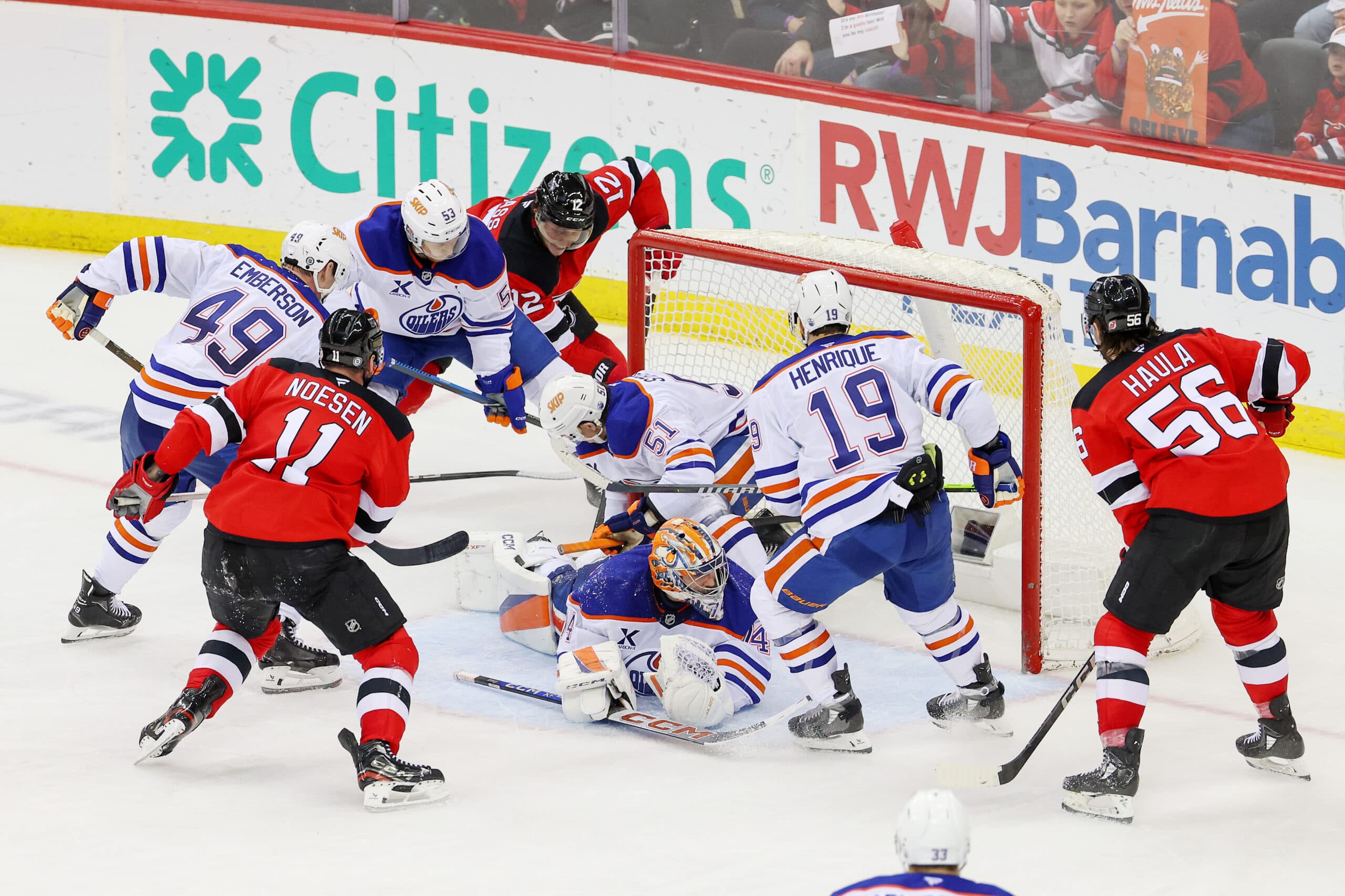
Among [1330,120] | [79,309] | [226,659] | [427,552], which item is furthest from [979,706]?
[1330,120]

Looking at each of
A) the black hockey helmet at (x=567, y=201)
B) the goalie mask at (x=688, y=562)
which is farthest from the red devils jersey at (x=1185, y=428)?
the black hockey helmet at (x=567, y=201)

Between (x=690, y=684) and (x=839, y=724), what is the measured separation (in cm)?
37

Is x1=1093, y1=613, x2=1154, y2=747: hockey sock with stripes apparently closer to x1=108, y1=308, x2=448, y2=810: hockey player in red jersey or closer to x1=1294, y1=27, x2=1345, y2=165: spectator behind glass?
x1=108, y1=308, x2=448, y2=810: hockey player in red jersey

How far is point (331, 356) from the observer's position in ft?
13.5

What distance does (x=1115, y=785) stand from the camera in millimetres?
3914

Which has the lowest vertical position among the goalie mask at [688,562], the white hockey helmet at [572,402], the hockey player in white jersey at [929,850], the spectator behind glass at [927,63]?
the goalie mask at [688,562]

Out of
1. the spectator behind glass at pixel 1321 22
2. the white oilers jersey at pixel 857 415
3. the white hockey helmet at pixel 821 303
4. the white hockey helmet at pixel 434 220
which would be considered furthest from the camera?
the spectator behind glass at pixel 1321 22

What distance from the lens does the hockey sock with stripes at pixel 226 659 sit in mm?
4121

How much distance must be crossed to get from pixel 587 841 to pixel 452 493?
8.84ft

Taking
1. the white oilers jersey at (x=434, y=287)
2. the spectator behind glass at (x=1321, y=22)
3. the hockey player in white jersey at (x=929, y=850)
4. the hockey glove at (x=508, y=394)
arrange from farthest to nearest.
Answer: the spectator behind glass at (x=1321, y=22) < the hockey glove at (x=508, y=394) < the white oilers jersey at (x=434, y=287) < the hockey player in white jersey at (x=929, y=850)

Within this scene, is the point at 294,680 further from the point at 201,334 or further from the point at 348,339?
the point at 348,339

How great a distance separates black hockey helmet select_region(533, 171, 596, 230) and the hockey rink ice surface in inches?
46.4

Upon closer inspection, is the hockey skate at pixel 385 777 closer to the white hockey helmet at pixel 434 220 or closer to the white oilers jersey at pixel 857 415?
the white oilers jersey at pixel 857 415

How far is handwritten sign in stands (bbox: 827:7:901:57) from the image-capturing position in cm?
706
